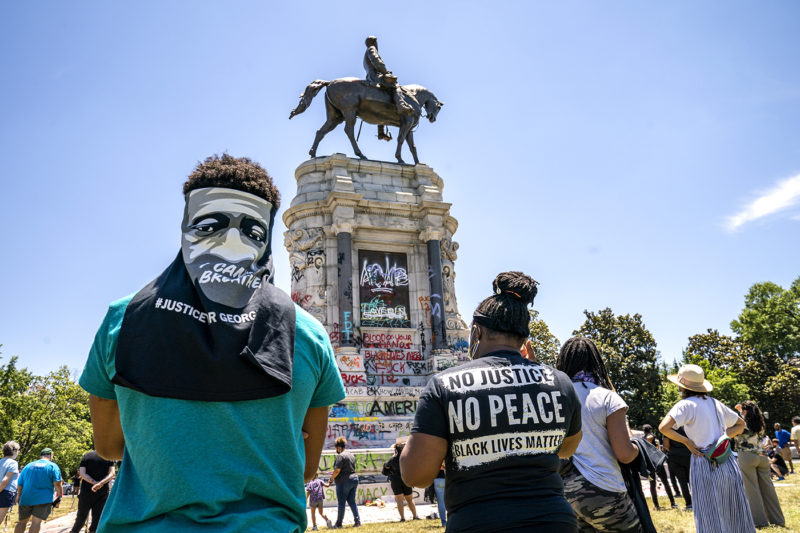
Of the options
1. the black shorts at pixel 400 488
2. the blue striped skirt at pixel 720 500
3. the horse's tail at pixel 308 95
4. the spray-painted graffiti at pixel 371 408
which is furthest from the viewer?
the horse's tail at pixel 308 95

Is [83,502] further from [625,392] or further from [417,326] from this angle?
[625,392]

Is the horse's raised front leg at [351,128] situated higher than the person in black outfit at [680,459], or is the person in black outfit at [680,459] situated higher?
the horse's raised front leg at [351,128]

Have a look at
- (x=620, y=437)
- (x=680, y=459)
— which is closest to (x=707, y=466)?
(x=620, y=437)

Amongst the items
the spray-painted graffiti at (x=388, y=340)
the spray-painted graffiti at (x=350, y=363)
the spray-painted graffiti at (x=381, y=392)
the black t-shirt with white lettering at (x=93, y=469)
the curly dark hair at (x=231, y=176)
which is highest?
the spray-painted graffiti at (x=388, y=340)

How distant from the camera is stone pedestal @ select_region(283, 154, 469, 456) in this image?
20339mm

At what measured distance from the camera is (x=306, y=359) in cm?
226

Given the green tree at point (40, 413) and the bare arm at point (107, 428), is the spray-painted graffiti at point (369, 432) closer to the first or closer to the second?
the bare arm at point (107, 428)

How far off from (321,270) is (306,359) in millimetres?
18965

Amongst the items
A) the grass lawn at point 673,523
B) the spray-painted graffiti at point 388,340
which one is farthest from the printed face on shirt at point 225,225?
the spray-painted graffiti at point 388,340

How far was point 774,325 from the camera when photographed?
50.2 meters

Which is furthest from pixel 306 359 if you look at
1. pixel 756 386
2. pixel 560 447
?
pixel 756 386

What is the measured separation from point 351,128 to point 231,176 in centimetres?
2124

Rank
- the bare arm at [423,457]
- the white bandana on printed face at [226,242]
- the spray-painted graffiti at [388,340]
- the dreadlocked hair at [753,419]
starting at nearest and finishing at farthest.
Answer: the white bandana on printed face at [226,242], the bare arm at [423,457], the dreadlocked hair at [753,419], the spray-painted graffiti at [388,340]

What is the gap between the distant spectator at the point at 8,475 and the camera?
1117cm
